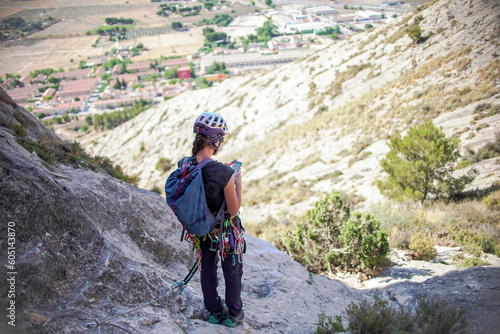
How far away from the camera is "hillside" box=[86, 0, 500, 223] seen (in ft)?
43.1

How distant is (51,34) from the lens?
539 inches

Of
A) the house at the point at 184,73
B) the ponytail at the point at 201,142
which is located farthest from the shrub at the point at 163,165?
the house at the point at 184,73

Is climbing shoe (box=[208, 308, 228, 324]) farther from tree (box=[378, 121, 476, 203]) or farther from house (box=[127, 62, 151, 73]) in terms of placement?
house (box=[127, 62, 151, 73])

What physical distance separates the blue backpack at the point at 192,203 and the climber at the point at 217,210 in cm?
12

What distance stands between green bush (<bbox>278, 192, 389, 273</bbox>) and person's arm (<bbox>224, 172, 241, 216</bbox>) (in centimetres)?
373

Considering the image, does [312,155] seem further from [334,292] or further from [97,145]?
[97,145]

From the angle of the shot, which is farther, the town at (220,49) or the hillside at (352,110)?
the town at (220,49)

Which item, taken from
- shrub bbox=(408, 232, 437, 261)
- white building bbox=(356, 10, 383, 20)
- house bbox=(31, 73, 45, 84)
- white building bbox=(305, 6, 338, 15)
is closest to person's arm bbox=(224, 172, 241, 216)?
shrub bbox=(408, 232, 437, 261)

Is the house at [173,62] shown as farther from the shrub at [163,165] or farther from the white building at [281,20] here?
the shrub at [163,165]

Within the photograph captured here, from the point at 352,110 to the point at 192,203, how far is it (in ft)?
65.6

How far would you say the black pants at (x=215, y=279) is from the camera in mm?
3154

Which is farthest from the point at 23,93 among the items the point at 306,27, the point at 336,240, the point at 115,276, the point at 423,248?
the point at 306,27

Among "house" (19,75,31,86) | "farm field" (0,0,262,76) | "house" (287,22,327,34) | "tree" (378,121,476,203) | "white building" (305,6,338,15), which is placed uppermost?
"white building" (305,6,338,15)

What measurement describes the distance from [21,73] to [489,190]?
13.6m
